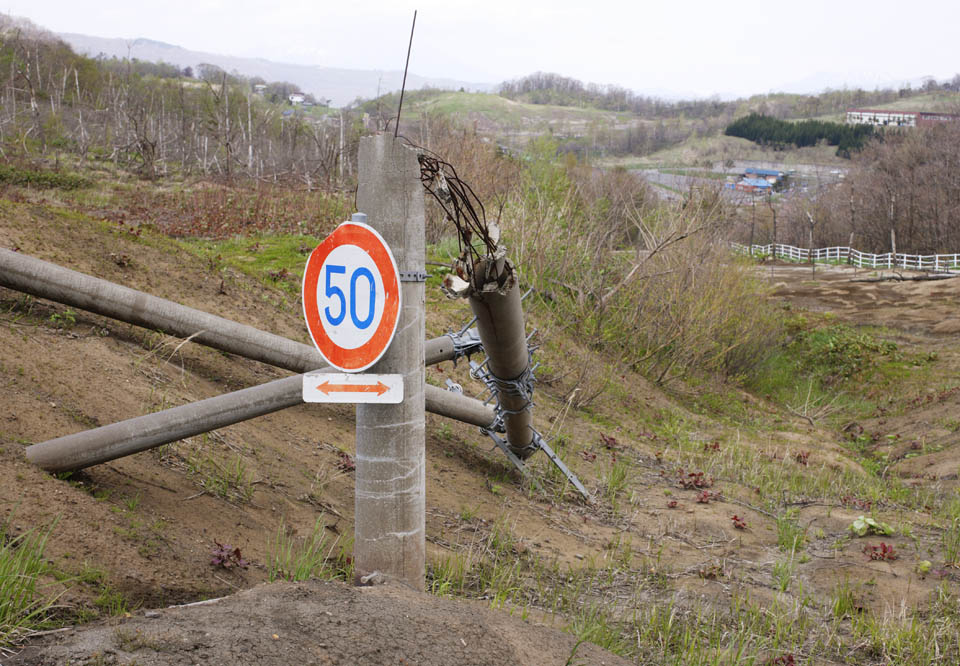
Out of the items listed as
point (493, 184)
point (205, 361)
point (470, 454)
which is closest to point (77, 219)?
point (205, 361)

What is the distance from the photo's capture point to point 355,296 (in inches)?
132

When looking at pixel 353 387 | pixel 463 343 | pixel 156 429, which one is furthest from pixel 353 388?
pixel 463 343

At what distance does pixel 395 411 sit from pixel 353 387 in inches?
11.0

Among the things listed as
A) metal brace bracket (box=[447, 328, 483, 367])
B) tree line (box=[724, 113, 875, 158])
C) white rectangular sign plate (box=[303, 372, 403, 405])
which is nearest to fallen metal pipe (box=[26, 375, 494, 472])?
white rectangular sign plate (box=[303, 372, 403, 405])

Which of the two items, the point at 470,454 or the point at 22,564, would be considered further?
the point at 470,454

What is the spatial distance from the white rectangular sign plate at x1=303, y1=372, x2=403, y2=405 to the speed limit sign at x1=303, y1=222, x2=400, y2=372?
0.18ft

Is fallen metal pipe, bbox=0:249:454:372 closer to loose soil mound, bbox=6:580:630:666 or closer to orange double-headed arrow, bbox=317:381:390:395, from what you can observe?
orange double-headed arrow, bbox=317:381:390:395

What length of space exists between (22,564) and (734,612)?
410cm

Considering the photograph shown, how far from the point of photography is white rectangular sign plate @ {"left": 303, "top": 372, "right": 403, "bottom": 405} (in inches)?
132

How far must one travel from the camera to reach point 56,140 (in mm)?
33500

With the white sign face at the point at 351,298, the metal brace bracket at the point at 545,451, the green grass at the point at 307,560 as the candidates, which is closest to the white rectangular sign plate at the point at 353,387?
the white sign face at the point at 351,298

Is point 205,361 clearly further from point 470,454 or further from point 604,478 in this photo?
point 604,478

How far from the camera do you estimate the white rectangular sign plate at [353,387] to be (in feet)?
11.0

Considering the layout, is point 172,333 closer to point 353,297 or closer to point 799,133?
point 353,297
